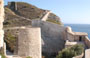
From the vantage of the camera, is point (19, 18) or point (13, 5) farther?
point (13, 5)

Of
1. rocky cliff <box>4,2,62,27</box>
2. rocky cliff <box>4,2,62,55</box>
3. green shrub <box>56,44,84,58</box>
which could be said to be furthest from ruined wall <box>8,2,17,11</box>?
green shrub <box>56,44,84,58</box>

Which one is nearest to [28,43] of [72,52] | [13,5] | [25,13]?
[72,52]

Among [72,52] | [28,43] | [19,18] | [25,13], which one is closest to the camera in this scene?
[28,43]

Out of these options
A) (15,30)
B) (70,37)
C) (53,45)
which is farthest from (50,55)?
(15,30)

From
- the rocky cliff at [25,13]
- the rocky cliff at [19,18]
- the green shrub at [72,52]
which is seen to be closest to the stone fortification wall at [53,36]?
the rocky cliff at [19,18]

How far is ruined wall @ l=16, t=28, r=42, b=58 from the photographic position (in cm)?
1318

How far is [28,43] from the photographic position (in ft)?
43.3

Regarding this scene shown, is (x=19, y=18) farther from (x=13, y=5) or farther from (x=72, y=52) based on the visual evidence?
(x=72, y=52)

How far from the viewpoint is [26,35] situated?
13.2 meters

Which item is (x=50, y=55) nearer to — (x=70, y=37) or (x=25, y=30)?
(x=70, y=37)

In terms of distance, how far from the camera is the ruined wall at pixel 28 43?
13180 mm

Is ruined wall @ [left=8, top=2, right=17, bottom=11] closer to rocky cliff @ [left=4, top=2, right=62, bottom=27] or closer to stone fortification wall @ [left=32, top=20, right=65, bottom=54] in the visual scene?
rocky cliff @ [left=4, top=2, right=62, bottom=27]

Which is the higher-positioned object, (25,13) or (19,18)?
(25,13)

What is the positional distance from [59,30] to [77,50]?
6932 millimetres
